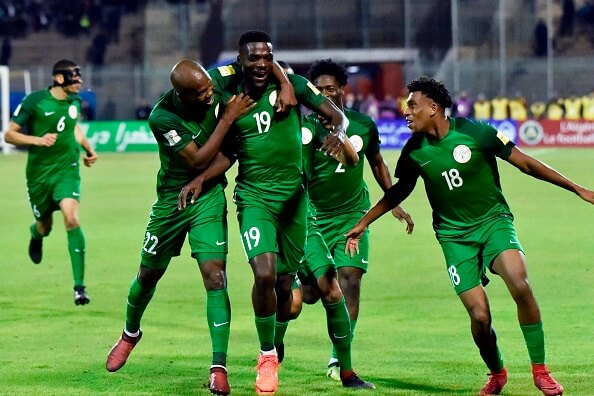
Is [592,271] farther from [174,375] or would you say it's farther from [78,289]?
[174,375]

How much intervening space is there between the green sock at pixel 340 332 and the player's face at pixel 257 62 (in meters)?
1.56

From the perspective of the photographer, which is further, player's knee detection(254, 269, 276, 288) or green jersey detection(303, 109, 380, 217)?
green jersey detection(303, 109, 380, 217)

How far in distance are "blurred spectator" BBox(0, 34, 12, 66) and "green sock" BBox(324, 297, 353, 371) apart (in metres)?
46.2

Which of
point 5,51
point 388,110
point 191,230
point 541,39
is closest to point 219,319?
point 191,230

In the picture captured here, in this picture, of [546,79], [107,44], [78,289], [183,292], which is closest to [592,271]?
[183,292]

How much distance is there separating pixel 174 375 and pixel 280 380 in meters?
0.78

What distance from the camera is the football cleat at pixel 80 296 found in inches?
519

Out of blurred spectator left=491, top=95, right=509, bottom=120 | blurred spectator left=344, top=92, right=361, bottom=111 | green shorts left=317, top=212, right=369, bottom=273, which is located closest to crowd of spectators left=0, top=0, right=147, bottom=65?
blurred spectator left=344, top=92, right=361, bottom=111

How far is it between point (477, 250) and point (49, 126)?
735 cm

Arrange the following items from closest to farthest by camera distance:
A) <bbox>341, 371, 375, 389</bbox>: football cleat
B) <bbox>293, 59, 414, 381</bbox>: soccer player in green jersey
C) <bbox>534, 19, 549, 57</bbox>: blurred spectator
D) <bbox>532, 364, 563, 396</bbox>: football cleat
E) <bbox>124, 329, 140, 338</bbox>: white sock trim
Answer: <bbox>532, 364, 563, 396</bbox>: football cleat, <bbox>341, 371, 375, 389</bbox>: football cleat, <bbox>124, 329, 140, 338</bbox>: white sock trim, <bbox>293, 59, 414, 381</bbox>: soccer player in green jersey, <bbox>534, 19, 549, 57</bbox>: blurred spectator

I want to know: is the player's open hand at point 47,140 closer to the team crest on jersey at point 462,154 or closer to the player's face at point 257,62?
the player's face at point 257,62

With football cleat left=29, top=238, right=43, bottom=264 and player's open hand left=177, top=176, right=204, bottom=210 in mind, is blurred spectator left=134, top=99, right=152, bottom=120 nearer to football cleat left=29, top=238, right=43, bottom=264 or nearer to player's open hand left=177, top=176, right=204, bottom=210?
football cleat left=29, top=238, right=43, bottom=264

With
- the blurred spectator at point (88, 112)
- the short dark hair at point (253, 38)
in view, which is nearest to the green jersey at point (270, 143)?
the short dark hair at point (253, 38)

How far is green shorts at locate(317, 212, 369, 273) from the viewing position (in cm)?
959
